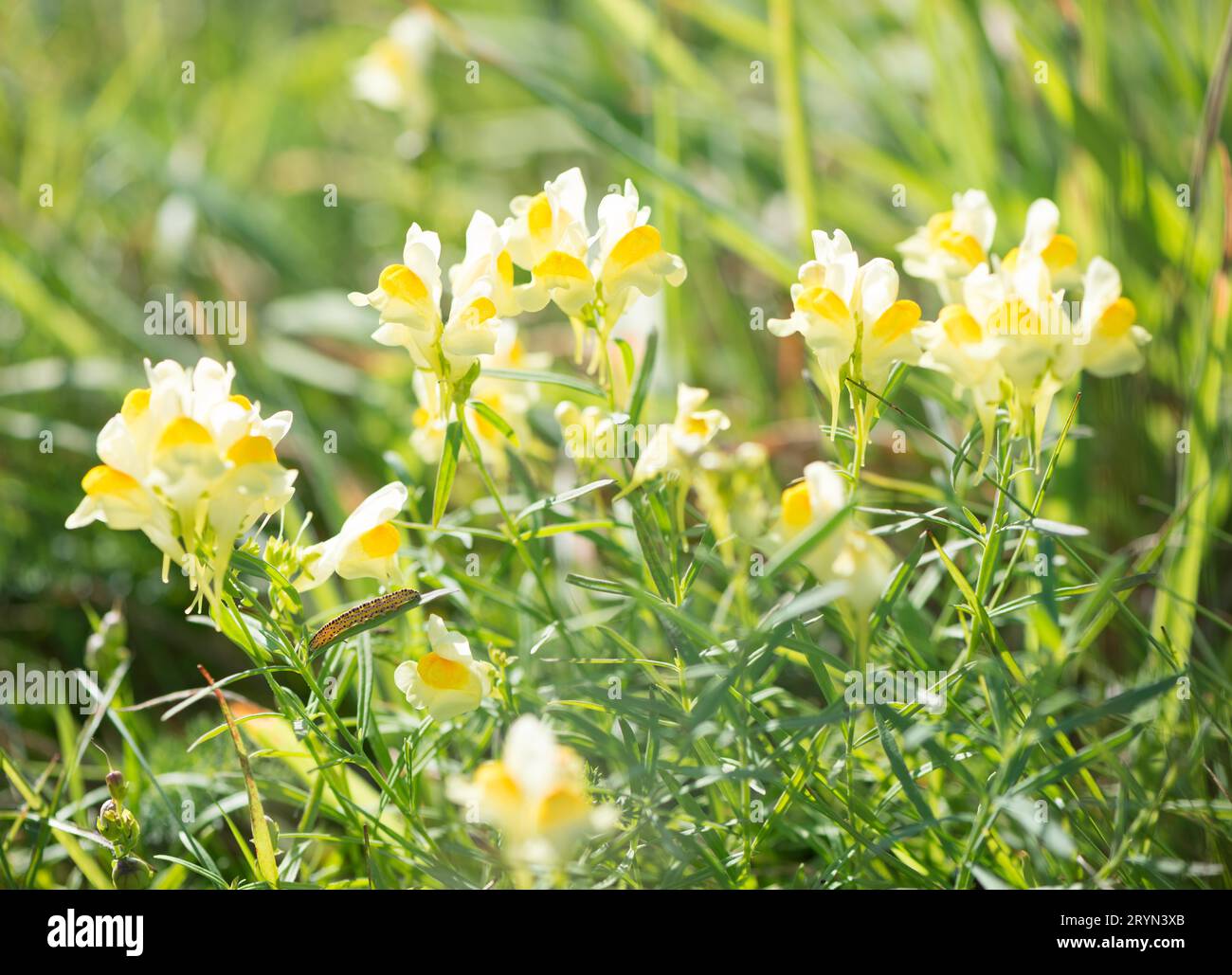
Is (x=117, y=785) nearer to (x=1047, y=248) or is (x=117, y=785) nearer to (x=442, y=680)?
(x=442, y=680)

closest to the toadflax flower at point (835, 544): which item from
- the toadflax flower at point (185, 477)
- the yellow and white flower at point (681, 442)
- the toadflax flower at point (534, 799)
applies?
the yellow and white flower at point (681, 442)

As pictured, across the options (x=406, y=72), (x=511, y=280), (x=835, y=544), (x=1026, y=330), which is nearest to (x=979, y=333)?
(x=1026, y=330)

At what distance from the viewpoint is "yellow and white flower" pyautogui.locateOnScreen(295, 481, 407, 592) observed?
2.28ft

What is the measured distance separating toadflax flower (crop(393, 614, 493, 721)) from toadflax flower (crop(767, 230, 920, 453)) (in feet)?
0.98

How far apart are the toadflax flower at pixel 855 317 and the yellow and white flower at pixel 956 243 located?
0.10 meters

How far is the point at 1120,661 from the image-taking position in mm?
1108

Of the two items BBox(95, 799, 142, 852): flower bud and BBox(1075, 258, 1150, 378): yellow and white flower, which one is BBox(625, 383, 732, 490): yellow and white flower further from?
BBox(95, 799, 142, 852): flower bud

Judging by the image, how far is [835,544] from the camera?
59 centimetres

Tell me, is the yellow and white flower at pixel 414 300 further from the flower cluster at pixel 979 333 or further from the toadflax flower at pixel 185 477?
the flower cluster at pixel 979 333

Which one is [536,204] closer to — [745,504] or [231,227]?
[745,504]

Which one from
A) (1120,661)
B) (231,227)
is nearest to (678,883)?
(1120,661)

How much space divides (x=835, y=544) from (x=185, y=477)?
0.37 meters

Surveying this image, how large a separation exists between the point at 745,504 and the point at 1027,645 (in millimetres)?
419
